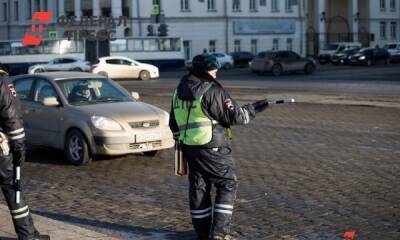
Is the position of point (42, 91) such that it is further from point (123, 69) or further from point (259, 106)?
point (123, 69)

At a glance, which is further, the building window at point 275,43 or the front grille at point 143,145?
the building window at point 275,43

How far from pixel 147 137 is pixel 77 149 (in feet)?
3.61

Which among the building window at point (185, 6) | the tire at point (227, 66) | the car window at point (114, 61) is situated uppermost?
the building window at point (185, 6)

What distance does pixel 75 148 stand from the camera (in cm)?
1130

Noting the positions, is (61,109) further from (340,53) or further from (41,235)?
(340,53)

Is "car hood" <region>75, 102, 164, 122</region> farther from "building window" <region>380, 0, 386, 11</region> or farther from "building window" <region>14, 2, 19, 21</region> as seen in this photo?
"building window" <region>380, 0, 386, 11</region>

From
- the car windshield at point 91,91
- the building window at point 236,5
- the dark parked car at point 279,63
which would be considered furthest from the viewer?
the building window at point 236,5

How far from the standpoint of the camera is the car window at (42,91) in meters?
11.9

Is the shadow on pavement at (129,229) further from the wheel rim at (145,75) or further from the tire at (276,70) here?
the tire at (276,70)

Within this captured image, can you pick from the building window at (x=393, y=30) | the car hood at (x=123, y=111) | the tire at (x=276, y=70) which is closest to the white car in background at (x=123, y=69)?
the tire at (x=276, y=70)

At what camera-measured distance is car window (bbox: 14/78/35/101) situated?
1240 centimetres

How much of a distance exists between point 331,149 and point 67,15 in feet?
188

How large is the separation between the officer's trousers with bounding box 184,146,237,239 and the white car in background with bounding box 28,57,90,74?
4019 centimetres

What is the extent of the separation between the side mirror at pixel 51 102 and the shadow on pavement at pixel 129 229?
3.71 meters
